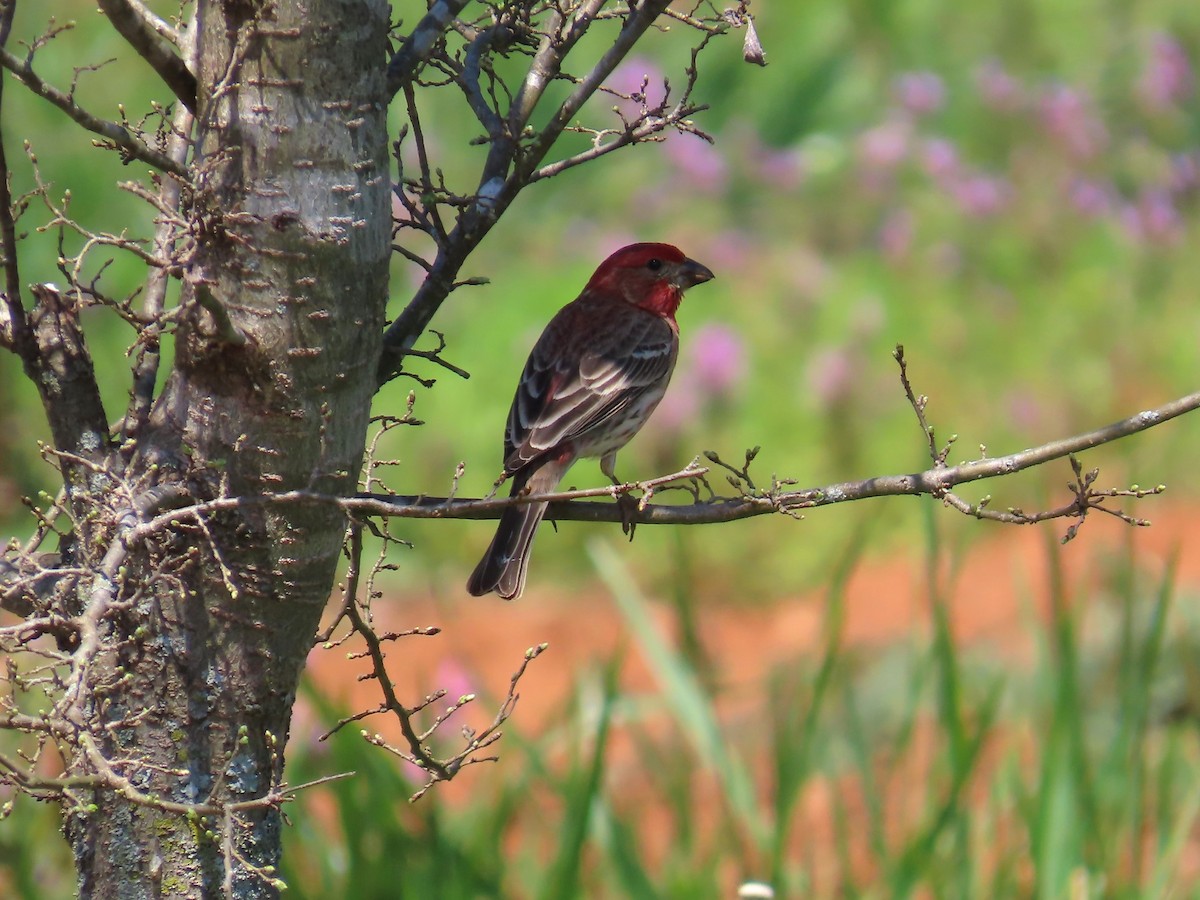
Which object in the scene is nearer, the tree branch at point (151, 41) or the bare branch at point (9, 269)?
the tree branch at point (151, 41)

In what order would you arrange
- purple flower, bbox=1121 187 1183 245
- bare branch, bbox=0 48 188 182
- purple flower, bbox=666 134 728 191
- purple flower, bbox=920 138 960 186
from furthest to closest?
1. purple flower, bbox=666 134 728 191
2. purple flower, bbox=920 138 960 186
3. purple flower, bbox=1121 187 1183 245
4. bare branch, bbox=0 48 188 182

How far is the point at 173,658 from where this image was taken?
1918 millimetres

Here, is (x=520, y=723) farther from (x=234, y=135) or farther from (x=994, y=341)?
(x=234, y=135)

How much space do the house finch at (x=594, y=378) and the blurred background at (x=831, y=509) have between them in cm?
30

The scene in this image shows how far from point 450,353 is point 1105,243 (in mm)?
3921

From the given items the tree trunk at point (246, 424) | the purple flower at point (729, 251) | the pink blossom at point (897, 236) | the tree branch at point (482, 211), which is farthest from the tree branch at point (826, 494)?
the pink blossom at point (897, 236)

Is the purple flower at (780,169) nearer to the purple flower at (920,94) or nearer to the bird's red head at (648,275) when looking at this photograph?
the purple flower at (920,94)

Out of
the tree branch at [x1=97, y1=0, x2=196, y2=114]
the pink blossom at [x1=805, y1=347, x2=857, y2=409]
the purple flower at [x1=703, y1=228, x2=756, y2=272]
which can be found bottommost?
the tree branch at [x1=97, y1=0, x2=196, y2=114]

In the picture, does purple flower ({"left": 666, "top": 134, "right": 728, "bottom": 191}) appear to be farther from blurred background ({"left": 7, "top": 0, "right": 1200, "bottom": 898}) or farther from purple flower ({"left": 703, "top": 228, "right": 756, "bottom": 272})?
purple flower ({"left": 703, "top": 228, "right": 756, "bottom": 272})

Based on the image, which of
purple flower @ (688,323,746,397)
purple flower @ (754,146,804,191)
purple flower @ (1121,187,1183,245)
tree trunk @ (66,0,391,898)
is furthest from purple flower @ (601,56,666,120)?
tree trunk @ (66,0,391,898)

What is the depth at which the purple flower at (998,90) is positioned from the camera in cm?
980

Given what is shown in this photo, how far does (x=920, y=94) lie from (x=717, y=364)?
3204 millimetres

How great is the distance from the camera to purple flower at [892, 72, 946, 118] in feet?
32.0

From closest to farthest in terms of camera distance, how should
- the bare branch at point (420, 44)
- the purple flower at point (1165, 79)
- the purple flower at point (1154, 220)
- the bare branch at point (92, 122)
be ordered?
the bare branch at point (92, 122), the bare branch at point (420, 44), the purple flower at point (1154, 220), the purple flower at point (1165, 79)
